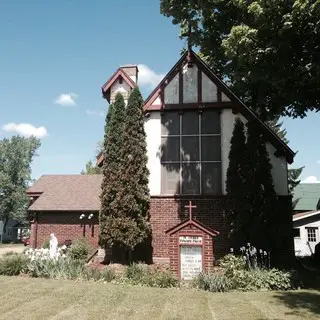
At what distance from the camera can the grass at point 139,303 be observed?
30.3ft

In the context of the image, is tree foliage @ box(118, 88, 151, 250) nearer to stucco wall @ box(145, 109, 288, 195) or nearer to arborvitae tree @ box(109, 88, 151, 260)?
arborvitae tree @ box(109, 88, 151, 260)

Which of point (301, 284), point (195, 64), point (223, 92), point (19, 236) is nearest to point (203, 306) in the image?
point (301, 284)

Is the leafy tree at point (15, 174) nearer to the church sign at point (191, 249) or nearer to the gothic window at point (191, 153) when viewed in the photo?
the gothic window at point (191, 153)

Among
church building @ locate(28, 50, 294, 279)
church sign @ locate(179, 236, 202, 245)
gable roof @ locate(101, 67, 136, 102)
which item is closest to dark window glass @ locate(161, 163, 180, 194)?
church building @ locate(28, 50, 294, 279)

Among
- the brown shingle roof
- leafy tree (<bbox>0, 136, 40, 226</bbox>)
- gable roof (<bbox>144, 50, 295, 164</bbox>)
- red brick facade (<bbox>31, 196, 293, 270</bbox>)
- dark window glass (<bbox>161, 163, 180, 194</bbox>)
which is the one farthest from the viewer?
leafy tree (<bbox>0, 136, 40, 226</bbox>)

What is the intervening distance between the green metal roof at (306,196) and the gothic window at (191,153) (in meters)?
25.5

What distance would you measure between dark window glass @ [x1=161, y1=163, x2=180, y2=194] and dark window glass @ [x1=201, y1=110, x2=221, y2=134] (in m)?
2.17

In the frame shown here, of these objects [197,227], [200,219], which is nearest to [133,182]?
[200,219]

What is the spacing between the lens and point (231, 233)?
624 inches

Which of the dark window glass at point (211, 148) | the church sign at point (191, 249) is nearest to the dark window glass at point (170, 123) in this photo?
the dark window glass at point (211, 148)

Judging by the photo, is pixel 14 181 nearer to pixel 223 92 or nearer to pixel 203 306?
pixel 223 92

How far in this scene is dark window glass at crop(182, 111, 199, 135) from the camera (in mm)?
18062

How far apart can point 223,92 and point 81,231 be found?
45.7ft

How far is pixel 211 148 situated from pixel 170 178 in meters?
2.40
